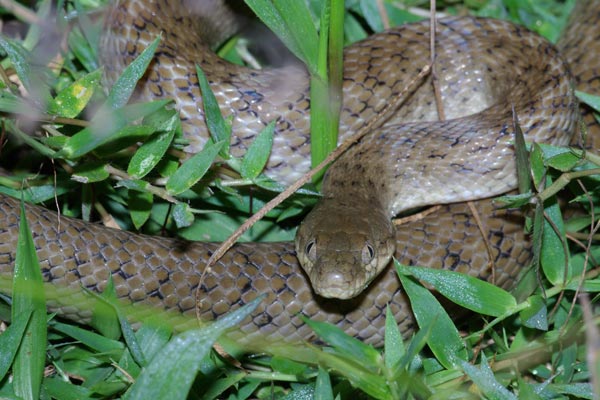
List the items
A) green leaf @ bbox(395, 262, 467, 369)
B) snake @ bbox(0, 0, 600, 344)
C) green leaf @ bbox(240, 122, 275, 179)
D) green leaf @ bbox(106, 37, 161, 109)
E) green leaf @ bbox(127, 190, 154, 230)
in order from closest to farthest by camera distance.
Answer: green leaf @ bbox(395, 262, 467, 369), green leaf @ bbox(106, 37, 161, 109), snake @ bbox(0, 0, 600, 344), green leaf @ bbox(240, 122, 275, 179), green leaf @ bbox(127, 190, 154, 230)

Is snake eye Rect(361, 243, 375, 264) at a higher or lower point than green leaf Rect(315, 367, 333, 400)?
higher

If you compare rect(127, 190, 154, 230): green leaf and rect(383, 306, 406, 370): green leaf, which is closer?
rect(383, 306, 406, 370): green leaf

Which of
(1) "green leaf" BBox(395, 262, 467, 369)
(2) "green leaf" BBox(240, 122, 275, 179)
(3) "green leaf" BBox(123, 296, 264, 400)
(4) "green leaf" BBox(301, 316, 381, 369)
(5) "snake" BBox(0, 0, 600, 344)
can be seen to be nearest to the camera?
(3) "green leaf" BBox(123, 296, 264, 400)

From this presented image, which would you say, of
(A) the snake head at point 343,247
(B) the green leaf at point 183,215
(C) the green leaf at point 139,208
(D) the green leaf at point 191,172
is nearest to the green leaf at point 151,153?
(D) the green leaf at point 191,172

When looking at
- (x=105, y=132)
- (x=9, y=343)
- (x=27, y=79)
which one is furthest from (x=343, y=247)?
(x=27, y=79)

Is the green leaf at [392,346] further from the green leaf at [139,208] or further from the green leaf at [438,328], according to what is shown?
the green leaf at [139,208]

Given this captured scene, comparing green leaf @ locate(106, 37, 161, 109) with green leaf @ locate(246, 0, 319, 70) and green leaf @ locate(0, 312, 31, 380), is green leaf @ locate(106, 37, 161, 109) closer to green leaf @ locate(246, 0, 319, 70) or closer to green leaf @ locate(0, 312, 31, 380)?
green leaf @ locate(246, 0, 319, 70)

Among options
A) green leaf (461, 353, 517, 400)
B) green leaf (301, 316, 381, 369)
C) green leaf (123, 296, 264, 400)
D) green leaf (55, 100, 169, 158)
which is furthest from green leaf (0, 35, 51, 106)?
green leaf (461, 353, 517, 400)

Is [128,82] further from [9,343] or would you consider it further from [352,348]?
[352,348]
